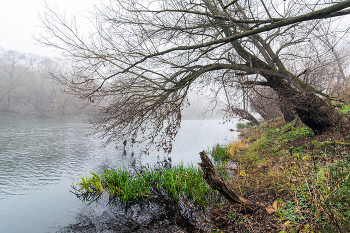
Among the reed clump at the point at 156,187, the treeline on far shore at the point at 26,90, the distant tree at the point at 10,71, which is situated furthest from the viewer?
the distant tree at the point at 10,71

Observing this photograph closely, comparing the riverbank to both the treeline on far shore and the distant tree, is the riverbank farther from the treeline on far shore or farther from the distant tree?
the distant tree

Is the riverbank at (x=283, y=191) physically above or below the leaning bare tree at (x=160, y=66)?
below

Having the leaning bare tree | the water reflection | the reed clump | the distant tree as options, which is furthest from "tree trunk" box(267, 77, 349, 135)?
the distant tree

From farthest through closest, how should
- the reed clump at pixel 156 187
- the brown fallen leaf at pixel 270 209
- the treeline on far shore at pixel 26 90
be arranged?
the treeline on far shore at pixel 26 90, the reed clump at pixel 156 187, the brown fallen leaf at pixel 270 209

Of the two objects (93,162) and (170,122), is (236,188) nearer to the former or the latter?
(170,122)

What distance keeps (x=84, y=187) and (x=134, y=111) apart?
283 cm

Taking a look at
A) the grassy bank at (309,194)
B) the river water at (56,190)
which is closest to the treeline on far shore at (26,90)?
the river water at (56,190)

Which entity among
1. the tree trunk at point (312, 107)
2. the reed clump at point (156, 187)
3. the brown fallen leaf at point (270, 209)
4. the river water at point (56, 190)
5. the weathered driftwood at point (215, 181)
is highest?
the tree trunk at point (312, 107)

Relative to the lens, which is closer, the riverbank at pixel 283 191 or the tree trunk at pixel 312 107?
the riverbank at pixel 283 191

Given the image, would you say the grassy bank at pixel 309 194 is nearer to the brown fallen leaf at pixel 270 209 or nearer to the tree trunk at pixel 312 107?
the brown fallen leaf at pixel 270 209

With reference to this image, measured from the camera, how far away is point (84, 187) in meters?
5.94

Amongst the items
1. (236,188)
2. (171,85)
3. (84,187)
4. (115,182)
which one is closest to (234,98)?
(171,85)

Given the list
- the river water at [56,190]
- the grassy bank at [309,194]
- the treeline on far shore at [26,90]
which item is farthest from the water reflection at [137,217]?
the treeline on far shore at [26,90]

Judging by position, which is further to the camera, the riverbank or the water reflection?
the water reflection
